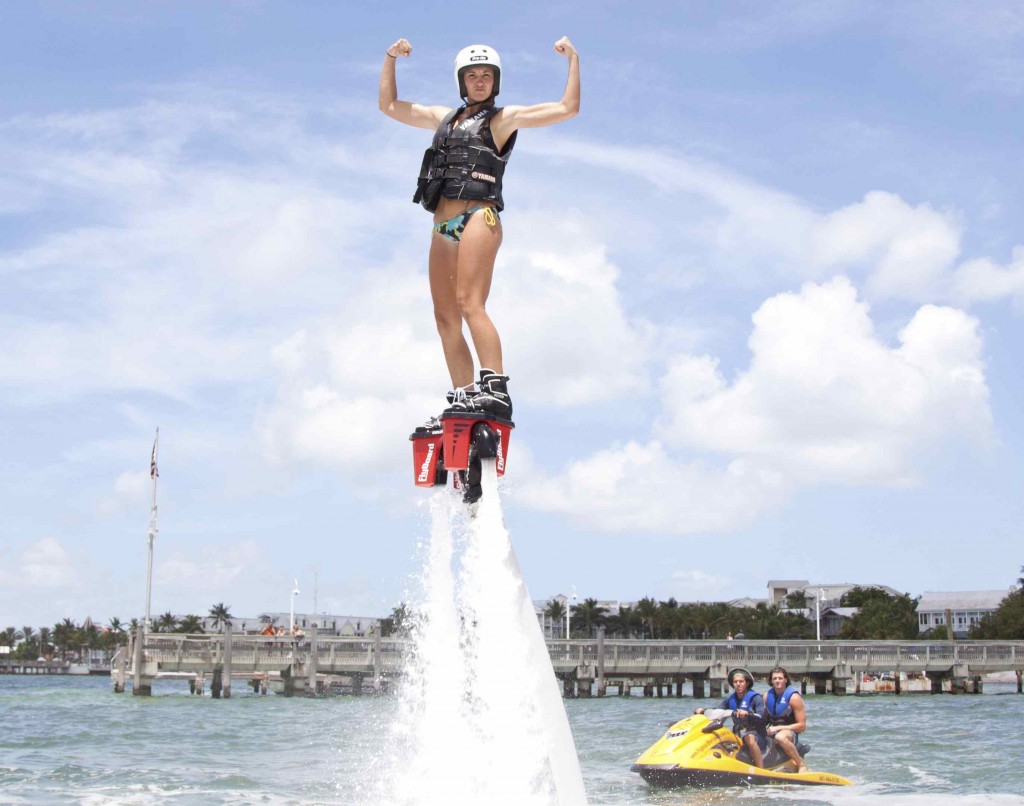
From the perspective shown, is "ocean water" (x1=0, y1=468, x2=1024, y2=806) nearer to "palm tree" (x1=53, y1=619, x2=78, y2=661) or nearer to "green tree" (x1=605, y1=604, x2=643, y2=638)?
"green tree" (x1=605, y1=604, x2=643, y2=638)

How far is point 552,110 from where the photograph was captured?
7.11 meters

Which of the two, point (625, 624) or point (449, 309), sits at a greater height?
point (449, 309)

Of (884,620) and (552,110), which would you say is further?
(884,620)

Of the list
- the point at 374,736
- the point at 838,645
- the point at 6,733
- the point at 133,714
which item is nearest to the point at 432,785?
the point at 374,736

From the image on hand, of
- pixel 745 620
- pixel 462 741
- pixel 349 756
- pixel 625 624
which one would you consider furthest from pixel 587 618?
pixel 462 741

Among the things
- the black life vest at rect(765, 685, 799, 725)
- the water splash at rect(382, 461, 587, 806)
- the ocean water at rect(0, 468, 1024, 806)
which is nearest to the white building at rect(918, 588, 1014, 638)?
the ocean water at rect(0, 468, 1024, 806)

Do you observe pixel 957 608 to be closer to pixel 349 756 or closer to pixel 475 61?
pixel 349 756

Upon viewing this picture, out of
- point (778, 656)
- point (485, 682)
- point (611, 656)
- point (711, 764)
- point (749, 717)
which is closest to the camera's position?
point (485, 682)

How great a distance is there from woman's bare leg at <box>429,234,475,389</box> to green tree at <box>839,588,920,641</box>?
106133mm

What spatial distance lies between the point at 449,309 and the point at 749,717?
1362 centimetres

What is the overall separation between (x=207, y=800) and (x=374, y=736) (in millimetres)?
13722

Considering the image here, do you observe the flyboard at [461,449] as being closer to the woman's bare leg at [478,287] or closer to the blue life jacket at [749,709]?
the woman's bare leg at [478,287]

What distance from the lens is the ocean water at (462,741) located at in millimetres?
6930

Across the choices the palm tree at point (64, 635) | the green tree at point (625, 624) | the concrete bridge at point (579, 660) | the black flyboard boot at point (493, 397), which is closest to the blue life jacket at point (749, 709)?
the black flyboard boot at point (493, 397)
